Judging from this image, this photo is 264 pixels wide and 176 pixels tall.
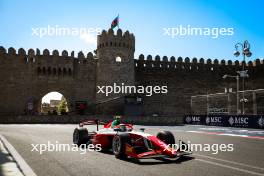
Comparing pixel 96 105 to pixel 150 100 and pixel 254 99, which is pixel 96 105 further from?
pixel 254 99

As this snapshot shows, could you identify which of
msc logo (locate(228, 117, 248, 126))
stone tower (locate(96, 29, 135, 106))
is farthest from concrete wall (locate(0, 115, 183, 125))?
msc logo (locate(228, 117, 248, 126))

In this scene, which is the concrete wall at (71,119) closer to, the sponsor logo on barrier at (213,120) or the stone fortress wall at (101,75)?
the stone fortress wall at (101,75)

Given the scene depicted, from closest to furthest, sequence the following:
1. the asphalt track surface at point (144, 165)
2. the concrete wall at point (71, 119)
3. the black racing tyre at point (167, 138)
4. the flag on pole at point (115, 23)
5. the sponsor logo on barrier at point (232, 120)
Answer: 1. the asphalt track surface at point (144, 165)
2. the black racing tyre at point (167, 138)
3. the sponsor logo on barrier at point (232, 120)
4. the concrete wall at point (71, 119)
5. the flag on pole at point (115, 23)

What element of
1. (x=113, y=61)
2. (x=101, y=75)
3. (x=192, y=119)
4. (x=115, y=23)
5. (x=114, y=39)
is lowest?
(x=192, y=119)

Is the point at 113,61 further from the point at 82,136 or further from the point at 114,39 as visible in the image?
the point at 82,136

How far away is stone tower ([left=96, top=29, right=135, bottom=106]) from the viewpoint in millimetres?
40969

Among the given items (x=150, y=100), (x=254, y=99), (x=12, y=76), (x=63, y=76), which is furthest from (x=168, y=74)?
(x=254, y=99)

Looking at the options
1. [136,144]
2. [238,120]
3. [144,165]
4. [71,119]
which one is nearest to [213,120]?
[238,120]

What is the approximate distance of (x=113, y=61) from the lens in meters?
41.2

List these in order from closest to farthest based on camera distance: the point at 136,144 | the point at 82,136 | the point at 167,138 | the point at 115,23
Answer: the point at 136,144 < the point at 167,138 < the point at 82,136 < the point at 115,23

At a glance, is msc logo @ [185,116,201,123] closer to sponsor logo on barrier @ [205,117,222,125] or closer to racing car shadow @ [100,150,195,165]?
sponsor logo on barrier @ [205,117,222,125]

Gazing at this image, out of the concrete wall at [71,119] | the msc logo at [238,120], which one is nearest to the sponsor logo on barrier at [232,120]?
the msc logo at [238,120]

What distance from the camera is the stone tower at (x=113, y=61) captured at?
41.0m

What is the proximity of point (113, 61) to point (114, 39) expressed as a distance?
2.62 m
